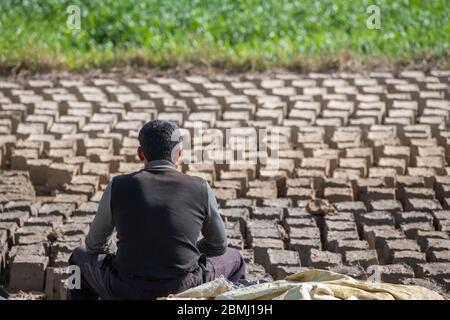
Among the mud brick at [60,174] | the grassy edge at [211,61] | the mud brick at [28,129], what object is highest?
the grassy edge at [211,61]

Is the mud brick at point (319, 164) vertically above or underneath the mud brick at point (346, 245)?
above

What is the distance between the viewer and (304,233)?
732 cm

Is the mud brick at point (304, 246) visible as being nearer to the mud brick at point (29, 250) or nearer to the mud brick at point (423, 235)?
the mud brick at point (423, 235)

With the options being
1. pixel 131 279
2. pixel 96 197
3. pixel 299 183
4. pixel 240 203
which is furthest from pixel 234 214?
pixel 131 279

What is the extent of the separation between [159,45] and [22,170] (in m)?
3.44

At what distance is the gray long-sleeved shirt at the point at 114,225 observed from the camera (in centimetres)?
569

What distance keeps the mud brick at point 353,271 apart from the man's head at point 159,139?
1399 millimetres

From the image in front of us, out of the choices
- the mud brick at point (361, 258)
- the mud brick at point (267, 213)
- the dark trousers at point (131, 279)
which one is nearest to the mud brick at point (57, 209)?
the mud brick at point (267, 213)

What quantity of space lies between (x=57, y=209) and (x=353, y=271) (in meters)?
2.23

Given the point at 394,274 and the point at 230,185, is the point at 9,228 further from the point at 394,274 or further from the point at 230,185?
the point at 394,274
